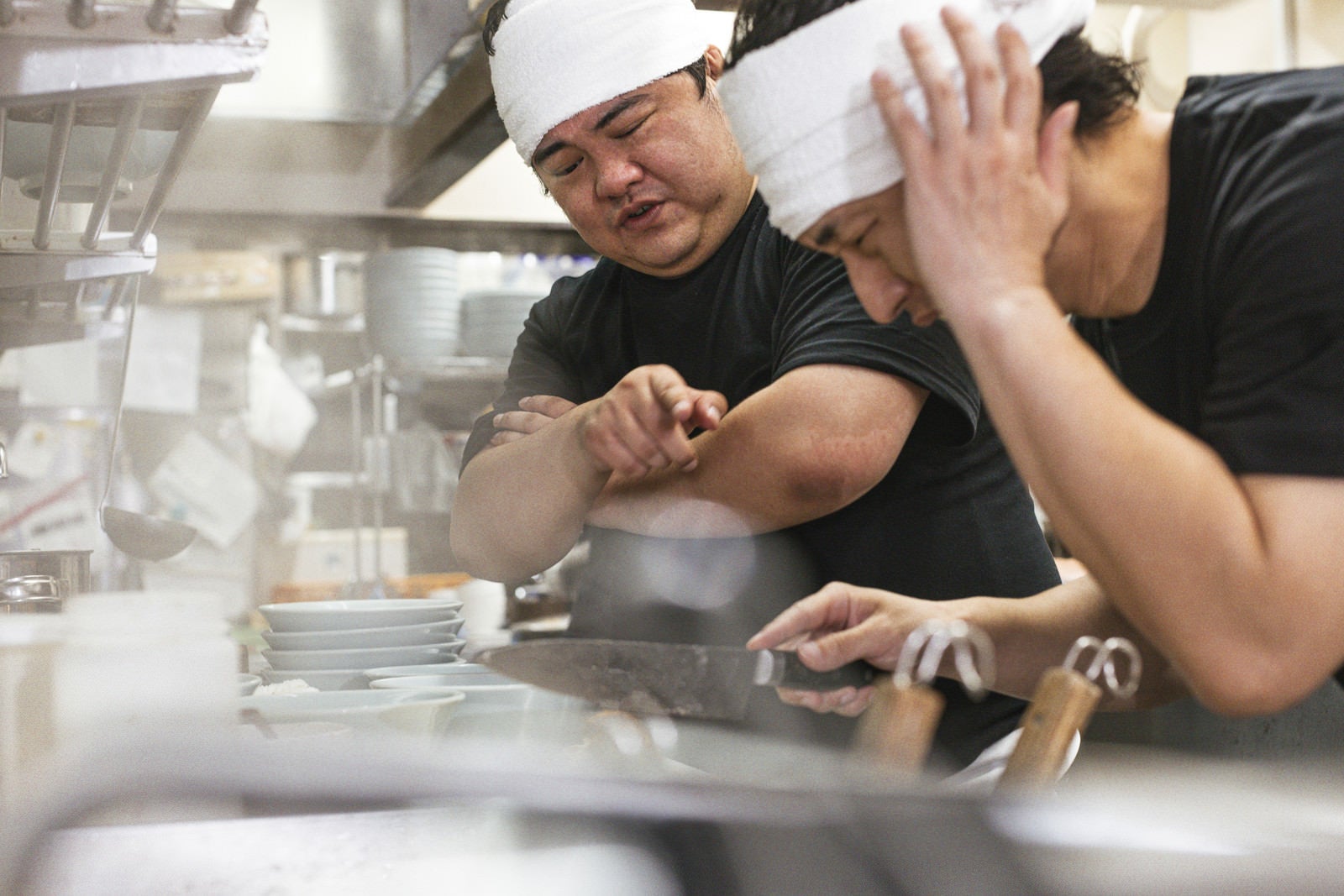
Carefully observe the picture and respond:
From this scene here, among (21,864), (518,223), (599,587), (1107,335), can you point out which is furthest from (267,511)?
(21,864)

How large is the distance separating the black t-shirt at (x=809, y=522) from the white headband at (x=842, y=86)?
0.87 ft

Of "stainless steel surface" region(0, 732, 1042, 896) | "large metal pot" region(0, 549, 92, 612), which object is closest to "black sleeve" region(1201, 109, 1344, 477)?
"stainless steel surface" region(0, 732, 1042, 896)

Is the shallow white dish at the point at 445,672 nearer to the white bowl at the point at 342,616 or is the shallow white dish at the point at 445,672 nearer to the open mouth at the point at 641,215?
the white bowl at the point at 342,616

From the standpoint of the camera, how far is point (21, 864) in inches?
11.1

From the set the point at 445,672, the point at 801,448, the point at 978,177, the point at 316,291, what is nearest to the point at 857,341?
the point at 801,448

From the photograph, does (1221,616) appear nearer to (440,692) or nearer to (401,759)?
(401,759)

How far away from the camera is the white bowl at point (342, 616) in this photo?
0.98 meters

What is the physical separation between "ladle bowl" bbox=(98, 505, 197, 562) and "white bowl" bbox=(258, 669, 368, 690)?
0.28 meters

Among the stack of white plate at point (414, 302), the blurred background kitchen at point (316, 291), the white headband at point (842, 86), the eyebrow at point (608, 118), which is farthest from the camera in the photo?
the stack of white plate at point (414, 302)

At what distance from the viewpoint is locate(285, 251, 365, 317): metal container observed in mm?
2568

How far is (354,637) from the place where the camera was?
0.99 metres

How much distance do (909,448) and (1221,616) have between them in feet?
1.57

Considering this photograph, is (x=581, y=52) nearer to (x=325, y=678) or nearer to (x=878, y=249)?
(x=878, y=249)

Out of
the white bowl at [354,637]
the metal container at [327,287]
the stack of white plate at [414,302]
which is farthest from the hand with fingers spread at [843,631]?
the metal container at [327,287]
